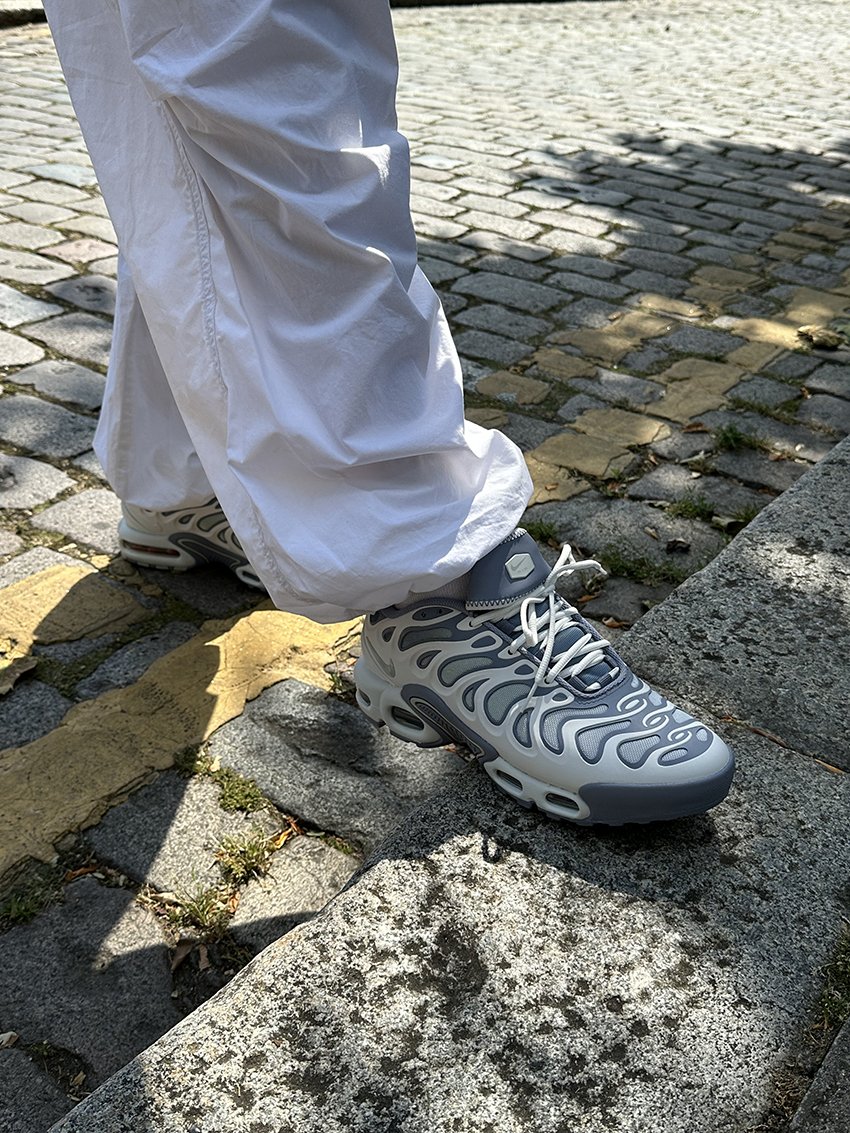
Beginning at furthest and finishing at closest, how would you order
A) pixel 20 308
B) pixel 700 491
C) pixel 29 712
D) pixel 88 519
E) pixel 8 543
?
pixel 20 308 → pixel 700 491 → pixel 88 519 → pixel 8 543 → pixel 29 712

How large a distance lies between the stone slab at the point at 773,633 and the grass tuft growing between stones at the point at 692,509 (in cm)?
Result: 36

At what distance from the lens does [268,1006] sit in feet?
4.24

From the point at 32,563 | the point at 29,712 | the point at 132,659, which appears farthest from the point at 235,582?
the point at 29,712

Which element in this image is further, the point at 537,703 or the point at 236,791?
the point at 236,791

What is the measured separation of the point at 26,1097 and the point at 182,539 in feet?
3.89

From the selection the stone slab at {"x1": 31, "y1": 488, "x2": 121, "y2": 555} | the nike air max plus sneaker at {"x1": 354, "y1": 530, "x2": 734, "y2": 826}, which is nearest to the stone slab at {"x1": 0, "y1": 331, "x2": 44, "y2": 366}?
the stone slab at {"x1": 31, "y1": 488, "x2": 121, "y2": 555}

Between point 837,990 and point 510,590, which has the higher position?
point 510,590

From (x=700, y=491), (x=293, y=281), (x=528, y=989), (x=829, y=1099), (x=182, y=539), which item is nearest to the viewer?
(x=829, y=1099)

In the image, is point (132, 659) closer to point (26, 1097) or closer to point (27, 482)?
point (27, 482)

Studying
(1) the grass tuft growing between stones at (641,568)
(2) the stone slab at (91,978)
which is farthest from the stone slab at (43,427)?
(2) the stone slab at (91,978)

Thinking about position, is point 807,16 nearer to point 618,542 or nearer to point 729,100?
point 729,100

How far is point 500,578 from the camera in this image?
1.69 m

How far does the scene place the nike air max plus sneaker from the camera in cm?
154

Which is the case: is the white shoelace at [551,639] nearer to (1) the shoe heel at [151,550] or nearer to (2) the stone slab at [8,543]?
(1) the shoe heel at [151,550]
